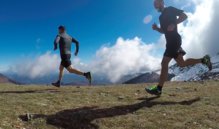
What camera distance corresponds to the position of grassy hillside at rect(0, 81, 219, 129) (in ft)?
33.1

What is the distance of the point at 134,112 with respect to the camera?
11516mm

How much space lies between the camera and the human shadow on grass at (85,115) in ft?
33.0

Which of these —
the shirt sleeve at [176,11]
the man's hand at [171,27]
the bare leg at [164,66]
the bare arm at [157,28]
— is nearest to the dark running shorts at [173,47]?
the bare leg at [164,66]

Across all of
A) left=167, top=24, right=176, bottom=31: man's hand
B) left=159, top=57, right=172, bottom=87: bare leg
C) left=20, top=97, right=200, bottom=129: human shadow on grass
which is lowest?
left=20, top=97, right=200, bottom=129: human shadow on grass

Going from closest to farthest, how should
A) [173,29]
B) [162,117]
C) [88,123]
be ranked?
[88,123] < [162,117] < [173,29]

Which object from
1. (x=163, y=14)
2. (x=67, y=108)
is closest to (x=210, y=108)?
(x=163, y=14)

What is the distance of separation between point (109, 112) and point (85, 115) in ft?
3.15

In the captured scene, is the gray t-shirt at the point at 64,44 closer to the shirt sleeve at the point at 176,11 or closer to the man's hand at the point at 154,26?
the man's hand at the point at 154,26

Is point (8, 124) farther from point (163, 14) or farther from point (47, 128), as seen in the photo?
point (163, 14)

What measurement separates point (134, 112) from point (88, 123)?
1.99 metres

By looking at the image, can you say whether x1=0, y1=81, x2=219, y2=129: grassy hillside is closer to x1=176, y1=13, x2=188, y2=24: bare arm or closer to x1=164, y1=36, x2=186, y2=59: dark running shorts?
x1=164, y1=36, x2=186, y2=59: dark running shorts

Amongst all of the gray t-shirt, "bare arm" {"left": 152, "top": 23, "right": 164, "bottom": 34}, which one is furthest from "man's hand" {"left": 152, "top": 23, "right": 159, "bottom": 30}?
the gray t-shirt

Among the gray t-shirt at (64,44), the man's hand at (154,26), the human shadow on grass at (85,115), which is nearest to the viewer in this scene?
the human shadow on grass at (85,115)

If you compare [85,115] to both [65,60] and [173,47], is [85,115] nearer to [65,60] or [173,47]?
[173,47]
